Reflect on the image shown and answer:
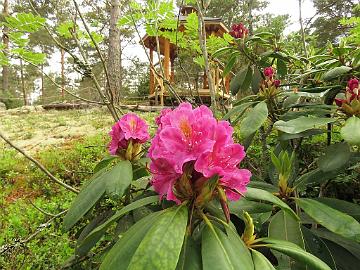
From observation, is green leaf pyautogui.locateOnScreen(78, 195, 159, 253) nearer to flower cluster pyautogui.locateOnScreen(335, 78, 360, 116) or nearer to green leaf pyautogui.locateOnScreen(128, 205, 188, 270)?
green leaf pyautogui.locateOnScreen(128, 205, 188, 270)

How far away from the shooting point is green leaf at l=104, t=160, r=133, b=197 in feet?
3.54

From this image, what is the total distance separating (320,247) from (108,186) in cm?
74


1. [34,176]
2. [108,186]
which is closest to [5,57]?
[108,186]

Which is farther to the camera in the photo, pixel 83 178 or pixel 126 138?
pixel 83 178

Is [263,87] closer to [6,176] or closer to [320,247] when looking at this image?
[320,247]

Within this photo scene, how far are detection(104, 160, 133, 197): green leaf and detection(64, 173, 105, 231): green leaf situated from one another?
0.11 ft

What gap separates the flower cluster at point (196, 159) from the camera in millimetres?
757

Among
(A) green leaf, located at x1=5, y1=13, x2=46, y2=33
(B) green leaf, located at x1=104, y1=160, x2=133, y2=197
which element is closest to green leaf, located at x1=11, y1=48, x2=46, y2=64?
(A) green leaf, located at x1=5, y1=13, x2=46, y2=33

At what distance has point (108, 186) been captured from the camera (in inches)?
43.5

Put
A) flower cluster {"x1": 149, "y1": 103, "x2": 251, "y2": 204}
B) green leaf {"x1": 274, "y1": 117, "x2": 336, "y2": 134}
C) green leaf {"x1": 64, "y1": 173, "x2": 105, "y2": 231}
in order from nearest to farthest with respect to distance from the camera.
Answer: flower cluster {"x1": 149, "y1": 103, "x2": 251, "y2": 204}
green leaf {"x1": 64, "y1": 173, "x2": 105, "y2": 231}
green leaf {"x1": 274, "y1": 117, "x2": 336, "y2": 134}

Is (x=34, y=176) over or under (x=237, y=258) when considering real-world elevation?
under

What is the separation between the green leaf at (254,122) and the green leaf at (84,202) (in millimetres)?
548

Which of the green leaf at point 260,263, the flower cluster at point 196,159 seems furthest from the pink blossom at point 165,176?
the green leaf at point 260,263

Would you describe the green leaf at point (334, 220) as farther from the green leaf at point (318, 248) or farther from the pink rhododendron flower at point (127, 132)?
the pink rhododendron flower at point (127, 132)
